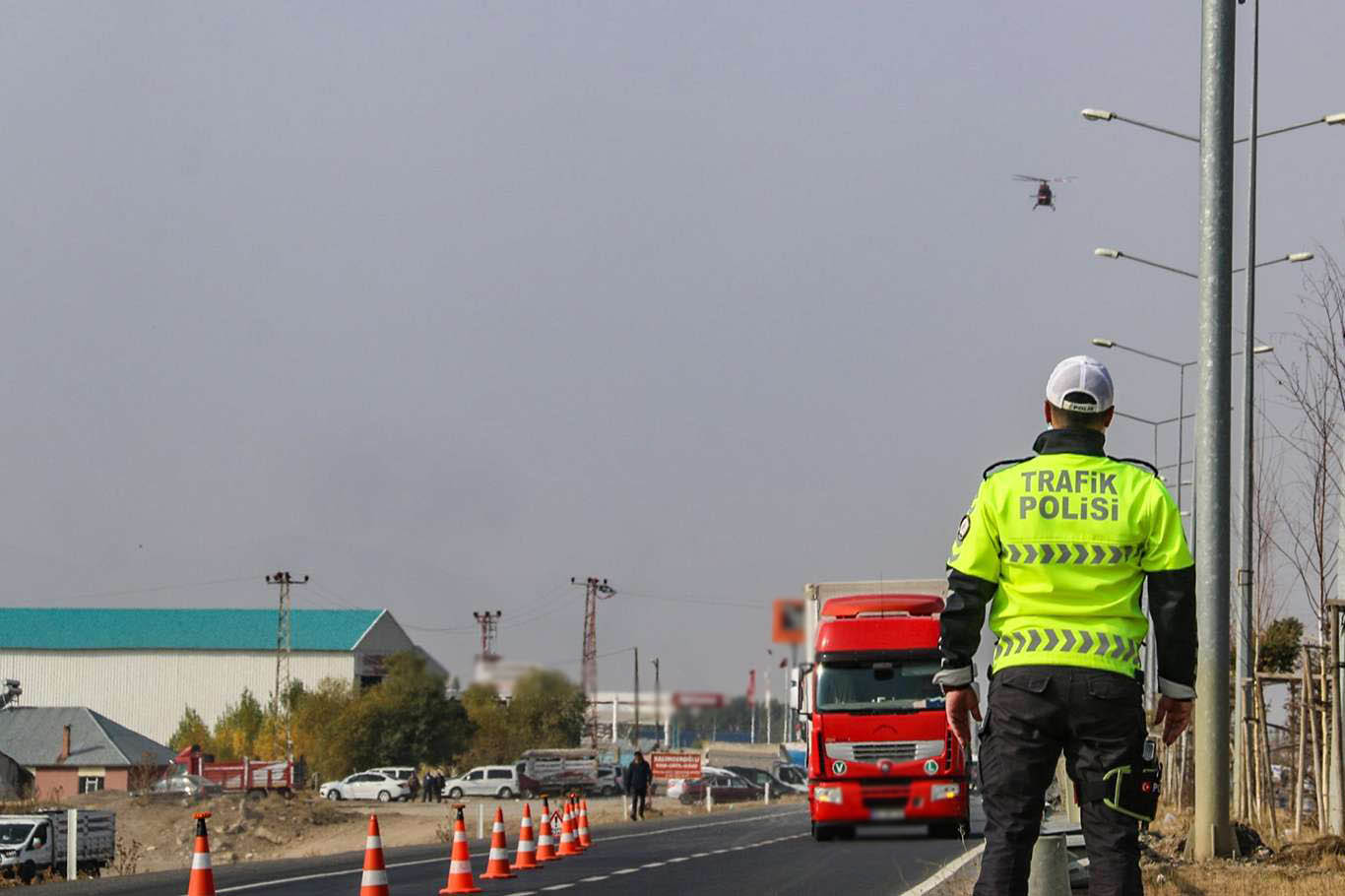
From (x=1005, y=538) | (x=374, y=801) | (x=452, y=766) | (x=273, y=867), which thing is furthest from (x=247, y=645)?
(x=1005, y=538)

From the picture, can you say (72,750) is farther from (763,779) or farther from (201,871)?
(201,871)

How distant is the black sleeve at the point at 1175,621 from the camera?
6.66 m

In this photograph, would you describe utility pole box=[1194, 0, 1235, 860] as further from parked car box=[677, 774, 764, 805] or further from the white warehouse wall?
the white warehouse wall

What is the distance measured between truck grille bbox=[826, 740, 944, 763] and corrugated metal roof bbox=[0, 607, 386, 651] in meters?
117

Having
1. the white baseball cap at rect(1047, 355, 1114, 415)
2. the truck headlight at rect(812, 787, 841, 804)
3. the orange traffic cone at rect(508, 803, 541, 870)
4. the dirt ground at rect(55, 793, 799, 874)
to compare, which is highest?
the white baseball cap at rect(1047, 355, 1114, 415)

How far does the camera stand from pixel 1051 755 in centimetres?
680

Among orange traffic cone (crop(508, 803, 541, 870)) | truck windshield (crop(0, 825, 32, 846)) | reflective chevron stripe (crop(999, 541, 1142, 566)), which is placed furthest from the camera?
truck windshield (crop(0, 825, 32, 846))

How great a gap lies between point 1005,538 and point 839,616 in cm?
2157

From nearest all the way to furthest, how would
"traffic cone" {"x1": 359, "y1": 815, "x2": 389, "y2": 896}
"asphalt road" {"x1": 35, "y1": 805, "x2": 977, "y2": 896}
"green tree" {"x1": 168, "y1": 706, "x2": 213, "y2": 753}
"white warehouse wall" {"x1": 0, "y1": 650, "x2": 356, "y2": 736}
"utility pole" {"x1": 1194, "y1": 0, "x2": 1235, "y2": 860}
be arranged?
"traffic cone" {"x1": 359, "y1": 815, "x2": 389, "y2": 896} < "utility pole" {"x1": 1194, "y1": 0, "x2": 1235, "y2": 860} < "asphalt road" {"x1": 35, "y1": 805, "x2": 977, "y2": 896} < "green tree" {"x1": 168, "y1": 706, "x2": 213, "y2": 753} < "white warehouse wall" {"x1": 0, "y1": 650, "x2": 356, "y2": 736}

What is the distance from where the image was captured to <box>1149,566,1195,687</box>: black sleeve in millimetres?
6656

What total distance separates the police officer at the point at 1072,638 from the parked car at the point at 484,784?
81050 millimetres

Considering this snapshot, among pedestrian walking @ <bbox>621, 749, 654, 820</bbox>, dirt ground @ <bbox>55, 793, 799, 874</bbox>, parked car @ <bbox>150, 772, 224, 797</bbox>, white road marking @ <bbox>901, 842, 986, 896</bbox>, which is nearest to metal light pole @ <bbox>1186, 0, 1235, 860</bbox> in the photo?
white road marking @ <bbox>901, 842, 986, 896</bbox>

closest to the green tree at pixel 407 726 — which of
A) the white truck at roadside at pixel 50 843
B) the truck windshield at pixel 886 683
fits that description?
the white truck at roadside at pixel 50 843

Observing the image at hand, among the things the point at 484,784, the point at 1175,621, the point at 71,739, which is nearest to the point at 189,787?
the point at 484,784
